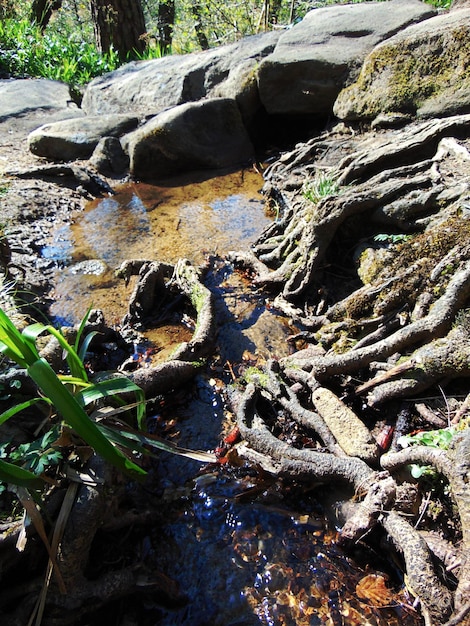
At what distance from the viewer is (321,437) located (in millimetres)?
2961

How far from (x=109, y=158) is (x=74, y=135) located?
109 cm

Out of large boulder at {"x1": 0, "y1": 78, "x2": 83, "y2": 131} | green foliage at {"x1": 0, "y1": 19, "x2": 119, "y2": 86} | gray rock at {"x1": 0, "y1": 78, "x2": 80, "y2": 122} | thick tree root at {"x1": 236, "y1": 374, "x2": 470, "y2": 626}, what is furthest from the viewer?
green foliage at {"x1": 0, "y1": 19, "x2": 119, "y2": 86}

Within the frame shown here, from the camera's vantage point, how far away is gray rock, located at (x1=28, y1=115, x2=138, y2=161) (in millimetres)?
8891

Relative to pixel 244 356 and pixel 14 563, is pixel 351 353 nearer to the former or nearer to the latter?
pixel 244 356

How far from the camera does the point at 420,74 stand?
6.28 metres

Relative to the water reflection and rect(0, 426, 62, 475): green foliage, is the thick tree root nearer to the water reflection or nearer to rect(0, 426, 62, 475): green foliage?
rect(0, 426, 62, 475): green foliage

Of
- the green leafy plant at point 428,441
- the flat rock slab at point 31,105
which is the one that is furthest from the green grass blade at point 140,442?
the flat rock slab at point 31,105

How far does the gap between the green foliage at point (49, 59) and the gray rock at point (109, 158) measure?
535 cm

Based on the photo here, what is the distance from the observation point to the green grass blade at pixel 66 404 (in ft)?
6.72

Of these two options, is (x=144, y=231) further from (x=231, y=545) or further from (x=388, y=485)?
(x=388, y=485)

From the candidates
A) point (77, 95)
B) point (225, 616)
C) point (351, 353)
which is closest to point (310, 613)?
point (225, 616)

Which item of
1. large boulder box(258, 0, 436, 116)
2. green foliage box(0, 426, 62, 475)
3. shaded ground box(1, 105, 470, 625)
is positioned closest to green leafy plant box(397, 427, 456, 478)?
shaded ground box(1, 105, 470, 625)

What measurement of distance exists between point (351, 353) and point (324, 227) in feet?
5.57

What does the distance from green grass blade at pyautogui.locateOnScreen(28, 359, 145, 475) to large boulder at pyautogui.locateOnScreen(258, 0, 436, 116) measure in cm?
791
